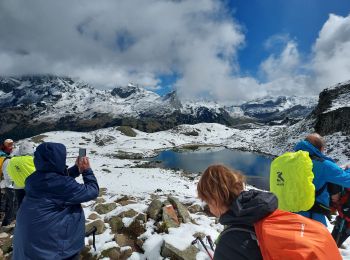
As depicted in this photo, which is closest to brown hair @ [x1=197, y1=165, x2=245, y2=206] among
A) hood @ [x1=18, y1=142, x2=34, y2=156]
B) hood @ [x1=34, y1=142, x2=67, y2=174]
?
hood @ [x1=34, y1=142, x2=67, y2=174]

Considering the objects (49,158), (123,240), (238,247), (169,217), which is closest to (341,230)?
(238,247)

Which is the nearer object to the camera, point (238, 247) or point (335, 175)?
point (238, 247)

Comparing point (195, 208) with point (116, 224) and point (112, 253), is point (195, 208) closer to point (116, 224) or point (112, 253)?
point (116, 224)

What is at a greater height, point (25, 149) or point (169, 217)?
point (25, 149)

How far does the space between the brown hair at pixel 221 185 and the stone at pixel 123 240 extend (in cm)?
667

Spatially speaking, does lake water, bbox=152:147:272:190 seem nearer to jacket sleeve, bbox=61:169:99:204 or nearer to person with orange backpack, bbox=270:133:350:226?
person with orange backpack, bbox=270:133:350:226

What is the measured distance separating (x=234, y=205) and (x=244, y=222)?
0.20 meters

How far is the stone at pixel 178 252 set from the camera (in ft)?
26.1

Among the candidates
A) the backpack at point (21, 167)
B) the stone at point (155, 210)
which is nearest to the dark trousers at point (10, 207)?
the backpack at point (21, 167)

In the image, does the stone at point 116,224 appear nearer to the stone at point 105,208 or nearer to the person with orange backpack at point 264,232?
the stone at point 105,208

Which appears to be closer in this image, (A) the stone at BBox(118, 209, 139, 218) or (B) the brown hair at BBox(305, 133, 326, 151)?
(B) the brown hair at BBox(305, 133, 326, 151)

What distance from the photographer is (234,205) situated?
3.00 m

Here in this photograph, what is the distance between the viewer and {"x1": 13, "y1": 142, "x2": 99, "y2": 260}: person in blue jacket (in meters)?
4.53

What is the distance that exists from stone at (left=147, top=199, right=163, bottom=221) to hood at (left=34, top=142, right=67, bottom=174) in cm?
650
